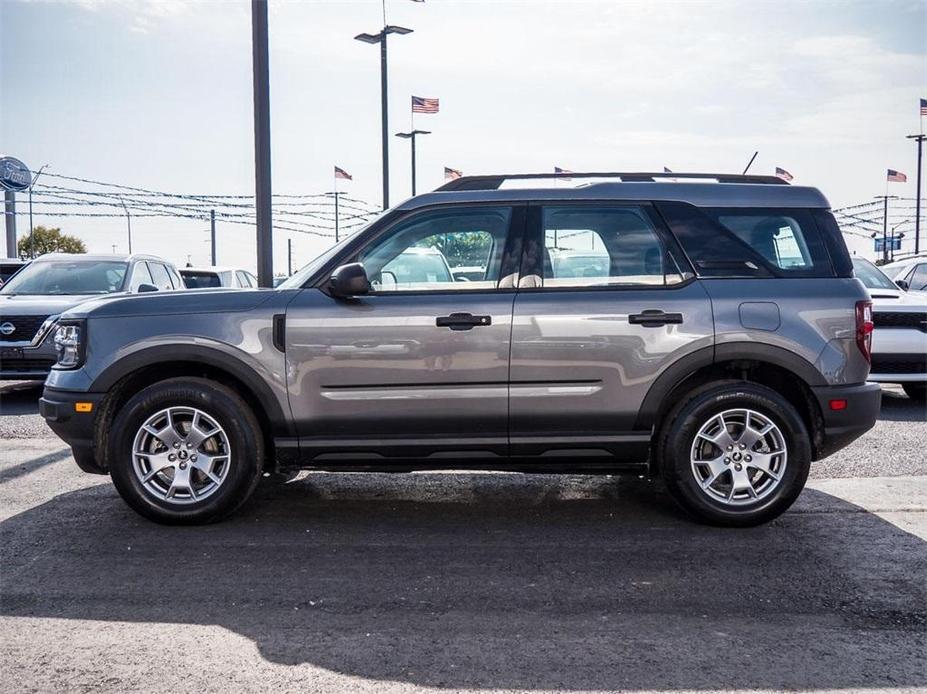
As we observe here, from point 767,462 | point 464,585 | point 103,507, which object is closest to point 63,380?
point 103,507

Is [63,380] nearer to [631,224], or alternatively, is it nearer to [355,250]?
[355,250]

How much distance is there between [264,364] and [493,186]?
1.72 m

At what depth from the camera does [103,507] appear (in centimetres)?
558

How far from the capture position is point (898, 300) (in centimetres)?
971

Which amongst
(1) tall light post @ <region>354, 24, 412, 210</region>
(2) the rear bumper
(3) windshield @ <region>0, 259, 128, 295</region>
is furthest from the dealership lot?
(1) tall light post @ <region>354, 24, 412, 210</region>

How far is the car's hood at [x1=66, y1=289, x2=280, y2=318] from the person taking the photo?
16.7ft

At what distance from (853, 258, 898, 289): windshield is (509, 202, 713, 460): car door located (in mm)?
6315

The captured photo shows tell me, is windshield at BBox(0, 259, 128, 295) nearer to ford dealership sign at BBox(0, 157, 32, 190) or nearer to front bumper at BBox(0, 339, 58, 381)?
front bumper at BBox(0, 339, 58, 381)

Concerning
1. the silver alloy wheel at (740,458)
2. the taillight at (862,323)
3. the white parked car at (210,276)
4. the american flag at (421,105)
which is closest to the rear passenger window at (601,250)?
the silver alloy wheel at (740,458)

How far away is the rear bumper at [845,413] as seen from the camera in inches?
199

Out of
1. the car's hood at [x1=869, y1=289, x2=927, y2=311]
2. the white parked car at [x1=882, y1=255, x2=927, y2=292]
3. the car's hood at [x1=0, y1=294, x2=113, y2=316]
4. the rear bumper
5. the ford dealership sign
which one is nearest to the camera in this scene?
the rear bumper

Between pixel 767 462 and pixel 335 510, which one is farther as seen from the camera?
pixel 335 510

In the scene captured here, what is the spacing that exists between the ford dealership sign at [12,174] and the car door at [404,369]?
25733 mm

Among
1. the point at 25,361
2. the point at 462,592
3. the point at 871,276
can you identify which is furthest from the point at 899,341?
the point at 25,361
